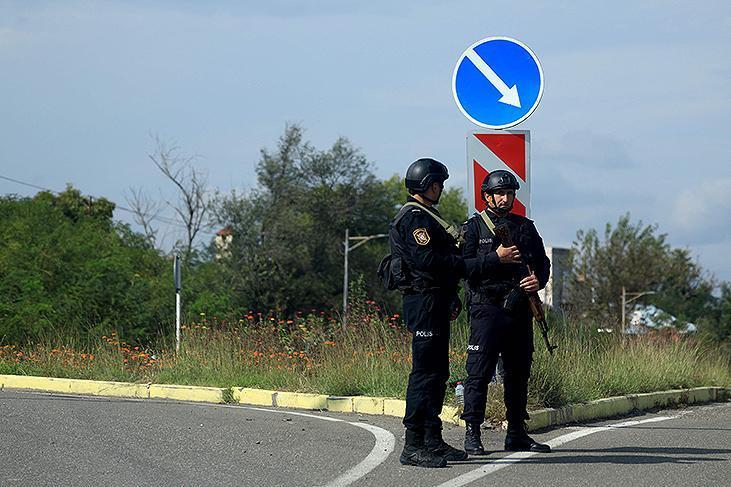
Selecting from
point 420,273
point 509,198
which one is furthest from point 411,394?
point 509,198

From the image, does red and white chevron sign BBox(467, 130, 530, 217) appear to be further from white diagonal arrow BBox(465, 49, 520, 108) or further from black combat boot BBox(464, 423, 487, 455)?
black combat boot BBox(464, 423, 487, 455)

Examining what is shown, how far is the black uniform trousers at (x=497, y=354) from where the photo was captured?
7.66m

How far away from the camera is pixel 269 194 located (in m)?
66.6

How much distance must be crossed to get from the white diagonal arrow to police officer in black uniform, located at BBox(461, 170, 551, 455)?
1629 mm

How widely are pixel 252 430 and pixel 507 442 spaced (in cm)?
211

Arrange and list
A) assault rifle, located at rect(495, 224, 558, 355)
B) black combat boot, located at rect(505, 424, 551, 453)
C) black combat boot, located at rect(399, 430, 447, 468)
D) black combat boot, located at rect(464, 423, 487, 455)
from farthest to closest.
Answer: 1. black combat boot, located at rect(505, 424, 551, 453)
2. black combat boot, located at rect(464, 423, 487, 455)
3. assault rifle, located at rect(495, 224, 558, 355)
4. black combat boot, located at rect(399, 430, 447, 468)

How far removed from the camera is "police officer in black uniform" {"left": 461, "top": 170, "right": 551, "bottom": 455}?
7.59 metres

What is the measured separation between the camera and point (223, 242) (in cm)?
6284

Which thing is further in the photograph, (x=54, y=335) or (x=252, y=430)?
(x=54, y=335)

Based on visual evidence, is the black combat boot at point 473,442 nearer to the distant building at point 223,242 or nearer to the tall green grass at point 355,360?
the tall green grass at point 355,360

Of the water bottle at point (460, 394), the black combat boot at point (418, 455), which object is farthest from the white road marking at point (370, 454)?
the water bottle at point (460, 394)

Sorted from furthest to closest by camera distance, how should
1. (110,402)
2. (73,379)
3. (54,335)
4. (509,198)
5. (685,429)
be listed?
(54,335), (73,379), (110,402), (685,429), (509,198)

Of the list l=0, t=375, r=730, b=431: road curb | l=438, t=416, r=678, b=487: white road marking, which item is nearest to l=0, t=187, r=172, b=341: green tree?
l=0, t=375, r=730, b=431: road curb

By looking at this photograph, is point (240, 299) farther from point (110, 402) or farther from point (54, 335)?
point (110, 402)
